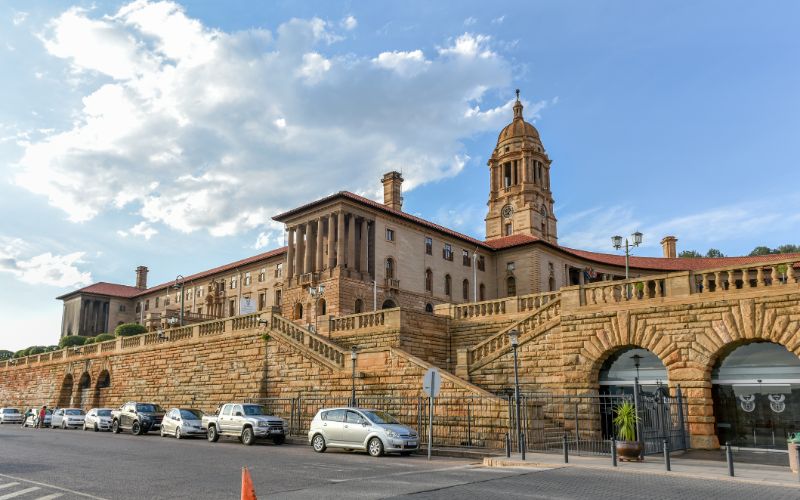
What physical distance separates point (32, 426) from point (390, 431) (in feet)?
114

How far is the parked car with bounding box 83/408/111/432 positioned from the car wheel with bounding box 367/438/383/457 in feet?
71.0

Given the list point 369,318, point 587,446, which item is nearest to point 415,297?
point 369,318

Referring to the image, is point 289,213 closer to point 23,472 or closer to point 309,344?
point 309,344

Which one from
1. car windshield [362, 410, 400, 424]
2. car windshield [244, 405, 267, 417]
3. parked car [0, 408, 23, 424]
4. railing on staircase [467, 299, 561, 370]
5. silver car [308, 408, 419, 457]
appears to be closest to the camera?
silver car [308, 408, 419, 457]

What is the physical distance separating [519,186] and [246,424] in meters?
68.3

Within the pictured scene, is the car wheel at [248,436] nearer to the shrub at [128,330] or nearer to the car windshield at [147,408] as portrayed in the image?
the car windshield at [147,408]

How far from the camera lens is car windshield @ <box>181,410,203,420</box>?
93.8ft

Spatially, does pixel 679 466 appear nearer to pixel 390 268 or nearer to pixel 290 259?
pixel 390 268

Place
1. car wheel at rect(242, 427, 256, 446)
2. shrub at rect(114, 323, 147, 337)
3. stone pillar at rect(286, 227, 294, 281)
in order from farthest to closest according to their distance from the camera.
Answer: shrub at rect(114, 323, 147, 337), stone pillar at rect(286, 227, 294, 281), car wheel at rect(242, 427, 256, 446)

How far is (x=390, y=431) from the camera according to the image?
19047 mm

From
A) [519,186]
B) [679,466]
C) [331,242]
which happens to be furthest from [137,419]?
[519,186]

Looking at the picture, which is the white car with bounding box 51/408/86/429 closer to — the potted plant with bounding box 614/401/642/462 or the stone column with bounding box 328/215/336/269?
the stone column with bounding box 328/215/336/269

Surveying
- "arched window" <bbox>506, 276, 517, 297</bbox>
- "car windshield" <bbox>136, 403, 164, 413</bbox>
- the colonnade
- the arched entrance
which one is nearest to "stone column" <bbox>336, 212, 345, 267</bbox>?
the colonnade

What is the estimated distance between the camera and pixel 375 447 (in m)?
19.2
